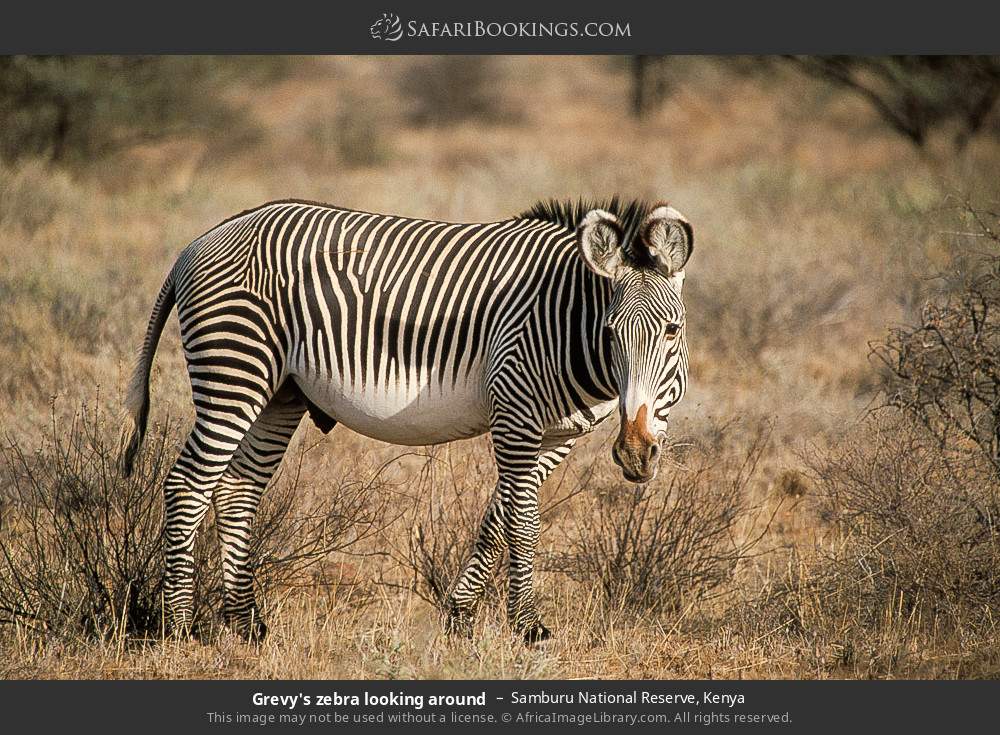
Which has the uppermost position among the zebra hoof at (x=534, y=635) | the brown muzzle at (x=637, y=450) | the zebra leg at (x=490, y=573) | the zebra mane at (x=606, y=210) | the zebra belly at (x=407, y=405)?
the zebra mane at (x=606, y=210)

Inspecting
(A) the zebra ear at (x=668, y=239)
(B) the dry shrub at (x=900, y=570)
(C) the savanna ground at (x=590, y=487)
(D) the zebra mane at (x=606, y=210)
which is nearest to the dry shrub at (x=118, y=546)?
(C) the savanna ground at (x=590, y=487)

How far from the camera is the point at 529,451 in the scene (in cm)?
604

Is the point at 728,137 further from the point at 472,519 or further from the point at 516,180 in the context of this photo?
the point at 472,519

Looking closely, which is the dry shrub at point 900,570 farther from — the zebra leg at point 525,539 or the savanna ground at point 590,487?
the zebra leg at point 525,539

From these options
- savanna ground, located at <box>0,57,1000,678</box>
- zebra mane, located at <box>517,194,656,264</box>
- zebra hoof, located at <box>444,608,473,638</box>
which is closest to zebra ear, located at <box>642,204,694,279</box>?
zebra mane, located at <box>517,194,656,264</box>

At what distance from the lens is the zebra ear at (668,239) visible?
5648mm

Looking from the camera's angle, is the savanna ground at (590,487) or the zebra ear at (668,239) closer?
the zebra ear at (668,239)

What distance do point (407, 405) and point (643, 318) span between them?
57.6 inches

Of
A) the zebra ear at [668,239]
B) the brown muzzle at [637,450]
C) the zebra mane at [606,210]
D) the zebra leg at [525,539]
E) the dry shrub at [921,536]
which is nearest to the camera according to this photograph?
the brown muzzle at [637,450]

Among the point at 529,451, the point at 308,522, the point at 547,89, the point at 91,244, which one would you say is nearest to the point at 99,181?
the point at 91,244

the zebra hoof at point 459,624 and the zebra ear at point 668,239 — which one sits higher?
the zebra ear at point 668,239

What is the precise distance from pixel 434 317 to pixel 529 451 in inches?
35.5

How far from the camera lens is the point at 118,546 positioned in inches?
253

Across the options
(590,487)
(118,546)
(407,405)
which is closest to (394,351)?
(407,405)
